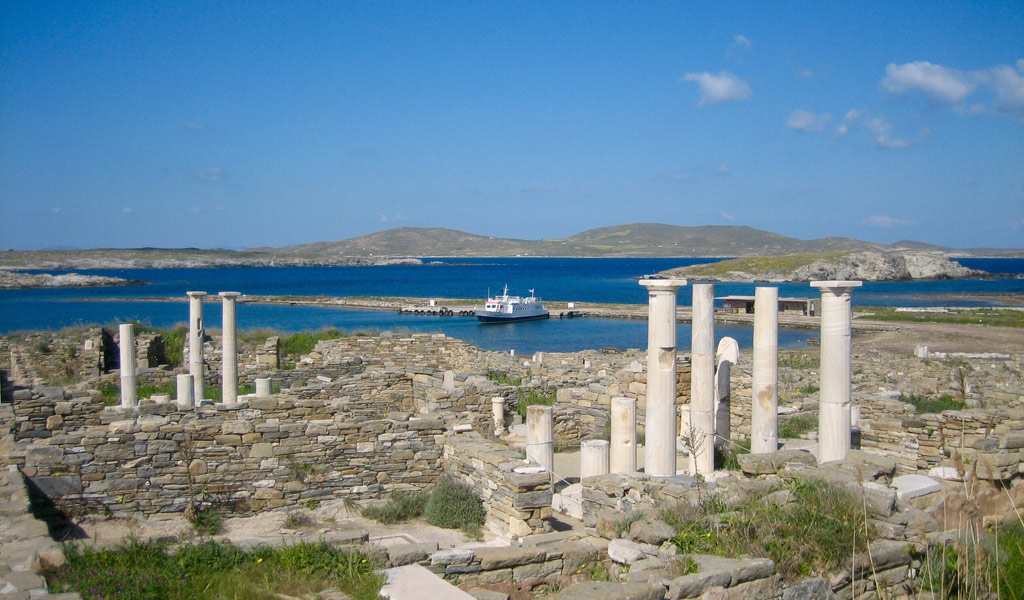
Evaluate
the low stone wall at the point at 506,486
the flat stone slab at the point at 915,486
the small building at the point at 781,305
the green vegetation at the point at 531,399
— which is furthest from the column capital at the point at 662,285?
the small building at the point at 781,305

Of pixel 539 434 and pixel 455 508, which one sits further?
pixel 539 434

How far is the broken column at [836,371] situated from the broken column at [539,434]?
12.9 feet

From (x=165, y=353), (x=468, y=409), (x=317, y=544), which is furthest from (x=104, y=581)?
(x=165, y=353)

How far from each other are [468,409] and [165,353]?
15234 millimetres

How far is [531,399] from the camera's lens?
647 inches

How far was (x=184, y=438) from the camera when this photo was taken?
9633 millimetres

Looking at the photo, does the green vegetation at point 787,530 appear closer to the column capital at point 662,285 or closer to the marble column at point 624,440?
the column capital at point 662,285

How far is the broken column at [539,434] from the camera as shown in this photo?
1102 cm

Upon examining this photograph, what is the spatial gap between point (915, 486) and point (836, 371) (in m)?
2.80

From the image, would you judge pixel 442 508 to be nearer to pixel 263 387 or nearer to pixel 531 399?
pixel 531 399

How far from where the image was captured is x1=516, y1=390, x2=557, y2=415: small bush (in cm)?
1585

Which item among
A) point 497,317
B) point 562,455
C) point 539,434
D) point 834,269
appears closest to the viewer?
point 539,434

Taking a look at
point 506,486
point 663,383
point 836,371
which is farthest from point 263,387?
point 836,371

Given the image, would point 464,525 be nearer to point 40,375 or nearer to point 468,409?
point 468,409
